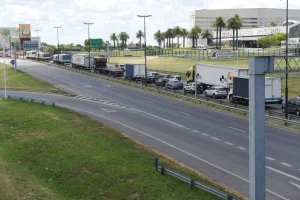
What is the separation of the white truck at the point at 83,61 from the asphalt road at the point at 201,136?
40374mm

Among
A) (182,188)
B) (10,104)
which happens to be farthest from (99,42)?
(182,188)

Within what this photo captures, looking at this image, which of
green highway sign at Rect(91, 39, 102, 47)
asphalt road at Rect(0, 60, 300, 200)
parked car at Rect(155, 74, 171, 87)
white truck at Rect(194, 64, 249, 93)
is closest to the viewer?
asphalt road at Rect(0, 60, 300, 200)

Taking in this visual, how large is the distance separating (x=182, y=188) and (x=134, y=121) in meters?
18.4

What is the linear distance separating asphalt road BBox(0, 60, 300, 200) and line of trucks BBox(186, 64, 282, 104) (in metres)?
5.20

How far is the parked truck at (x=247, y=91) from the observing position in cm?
4494

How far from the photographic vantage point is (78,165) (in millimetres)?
26703

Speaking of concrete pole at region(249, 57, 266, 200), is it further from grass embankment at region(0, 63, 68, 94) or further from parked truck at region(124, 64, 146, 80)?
parked truck at region(124, 64, 146, 80)

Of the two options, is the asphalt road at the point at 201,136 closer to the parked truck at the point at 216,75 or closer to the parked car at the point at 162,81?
the parked truck at the point at 216,75

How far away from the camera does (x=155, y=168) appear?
2398cm

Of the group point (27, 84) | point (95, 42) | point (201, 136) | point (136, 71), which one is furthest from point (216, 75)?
point (95, 42)

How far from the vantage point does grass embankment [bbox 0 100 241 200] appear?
72.3 feet

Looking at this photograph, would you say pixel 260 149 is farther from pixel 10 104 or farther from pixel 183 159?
pixel 10 104

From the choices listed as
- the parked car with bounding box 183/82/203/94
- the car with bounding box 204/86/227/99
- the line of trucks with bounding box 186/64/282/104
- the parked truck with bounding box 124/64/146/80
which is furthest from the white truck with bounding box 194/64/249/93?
the parked truck with bounding box 124/64/146/80

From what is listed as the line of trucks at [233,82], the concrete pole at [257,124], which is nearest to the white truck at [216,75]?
the line of trucks at [233,82]
